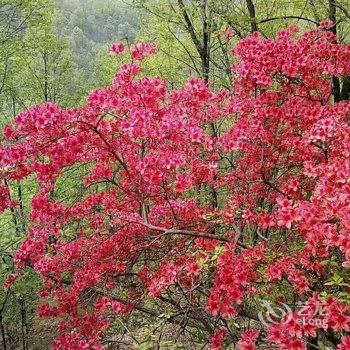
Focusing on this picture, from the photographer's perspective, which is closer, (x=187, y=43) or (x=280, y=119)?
(x=280, y=119)

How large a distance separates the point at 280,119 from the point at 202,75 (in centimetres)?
385

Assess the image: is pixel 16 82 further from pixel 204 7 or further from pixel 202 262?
pixel 202 262

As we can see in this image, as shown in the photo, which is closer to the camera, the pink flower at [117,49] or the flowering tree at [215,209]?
the flowering tree at [215,209]

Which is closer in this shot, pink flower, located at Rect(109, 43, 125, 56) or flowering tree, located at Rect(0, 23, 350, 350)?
flowering tree, located at Rect(0, 23, 350, 350)

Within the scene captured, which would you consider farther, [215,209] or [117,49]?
[215,209]

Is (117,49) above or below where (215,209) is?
above

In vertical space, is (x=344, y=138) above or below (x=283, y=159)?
above

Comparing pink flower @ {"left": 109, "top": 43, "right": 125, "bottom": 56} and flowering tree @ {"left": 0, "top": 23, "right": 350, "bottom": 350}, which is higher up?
pink flower @ {"left": 109, "top": 43, "right": 125, "bottom": 56}

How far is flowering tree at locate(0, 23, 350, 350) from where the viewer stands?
350cm

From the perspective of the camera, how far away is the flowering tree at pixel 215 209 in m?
3.50

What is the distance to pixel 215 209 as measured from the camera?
565 cm

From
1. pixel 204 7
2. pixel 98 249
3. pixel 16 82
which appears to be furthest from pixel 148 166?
pixel 16 82

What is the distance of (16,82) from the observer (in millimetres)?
16484

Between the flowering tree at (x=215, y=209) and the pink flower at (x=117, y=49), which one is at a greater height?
the pink flower at (x=117, y=49)
